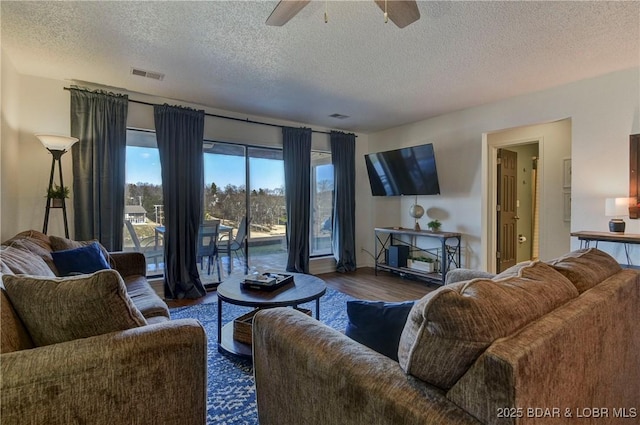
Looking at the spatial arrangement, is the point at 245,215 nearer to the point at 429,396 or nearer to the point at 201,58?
the point at 201,58

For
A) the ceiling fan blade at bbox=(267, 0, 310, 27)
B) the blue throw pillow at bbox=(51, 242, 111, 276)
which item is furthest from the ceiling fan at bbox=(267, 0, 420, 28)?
the blue throw pillow at bbox=(51, 242, 111, 276)

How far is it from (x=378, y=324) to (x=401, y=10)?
5.59 feet

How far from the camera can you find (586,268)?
1286mm

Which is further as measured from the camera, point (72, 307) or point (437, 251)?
point (437, 251)

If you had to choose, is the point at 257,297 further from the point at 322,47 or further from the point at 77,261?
the point at 322,47

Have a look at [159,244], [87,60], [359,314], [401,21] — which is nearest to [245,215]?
[159,244]

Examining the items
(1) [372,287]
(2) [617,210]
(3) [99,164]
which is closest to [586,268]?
(2) [617,210]

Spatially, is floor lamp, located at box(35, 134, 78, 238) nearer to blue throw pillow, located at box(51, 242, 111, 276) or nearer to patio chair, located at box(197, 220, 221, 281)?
blue throw pillow, located at box(51, 242, 111, 276)

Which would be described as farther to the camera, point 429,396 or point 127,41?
point 127,41

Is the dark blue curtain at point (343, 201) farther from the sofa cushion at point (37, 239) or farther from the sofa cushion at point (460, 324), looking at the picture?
the sofa cushion at point (460, 324)

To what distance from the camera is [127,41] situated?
8.09 feet

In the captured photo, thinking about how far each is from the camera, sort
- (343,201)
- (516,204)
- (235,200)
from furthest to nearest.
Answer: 1. (343,201)
2. (516,204)
3. (235,200)

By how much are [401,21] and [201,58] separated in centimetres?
173

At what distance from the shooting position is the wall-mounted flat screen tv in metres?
4.46
